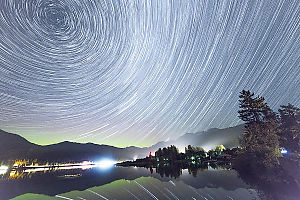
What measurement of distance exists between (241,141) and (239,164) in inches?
225

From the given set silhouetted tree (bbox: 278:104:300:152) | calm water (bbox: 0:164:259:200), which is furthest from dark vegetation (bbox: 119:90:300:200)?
calm water (bbox: 0:164:259:200)

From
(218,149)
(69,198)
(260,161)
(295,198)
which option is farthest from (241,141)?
(218,149)

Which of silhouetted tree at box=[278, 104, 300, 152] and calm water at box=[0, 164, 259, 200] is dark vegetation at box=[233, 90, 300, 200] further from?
calm water at box=[0, 164, 259, 200]

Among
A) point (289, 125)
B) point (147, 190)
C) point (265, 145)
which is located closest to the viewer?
point (147, 190)

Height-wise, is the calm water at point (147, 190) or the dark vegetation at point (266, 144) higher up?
the dark vegetation at point (266, 144)

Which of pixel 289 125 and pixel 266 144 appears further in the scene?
pixel 289 125

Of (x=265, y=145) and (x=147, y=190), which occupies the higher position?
(x=265, y=145)

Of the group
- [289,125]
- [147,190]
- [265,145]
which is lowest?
[147,190]

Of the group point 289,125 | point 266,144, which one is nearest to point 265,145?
point 266,144

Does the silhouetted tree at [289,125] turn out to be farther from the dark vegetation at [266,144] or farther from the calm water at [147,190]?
the calm water at [147,190]

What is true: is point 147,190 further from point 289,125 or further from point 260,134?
point 289,125

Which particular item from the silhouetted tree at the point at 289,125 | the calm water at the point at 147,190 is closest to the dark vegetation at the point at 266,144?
the silhouetted tree at the point at 289,125

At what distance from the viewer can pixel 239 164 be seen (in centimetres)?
4019

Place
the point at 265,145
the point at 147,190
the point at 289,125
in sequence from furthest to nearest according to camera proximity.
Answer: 1. the point at 289,125
2. the point at 265,145
3. the point at 147,190
